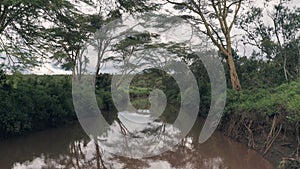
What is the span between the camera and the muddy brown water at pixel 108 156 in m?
5.09

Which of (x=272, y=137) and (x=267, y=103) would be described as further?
(x=267, y=103)

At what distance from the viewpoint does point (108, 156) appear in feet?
18.7

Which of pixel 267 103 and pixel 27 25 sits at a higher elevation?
pixel 27 25

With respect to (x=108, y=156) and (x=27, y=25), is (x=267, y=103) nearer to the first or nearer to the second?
(x=108, y=156)

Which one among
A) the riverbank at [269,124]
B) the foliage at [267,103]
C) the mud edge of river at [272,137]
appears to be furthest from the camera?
the foliage at [267,103]

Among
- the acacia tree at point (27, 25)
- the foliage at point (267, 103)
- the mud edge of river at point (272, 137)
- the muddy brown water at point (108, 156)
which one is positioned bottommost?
the muddy brown water at point (108, 156)

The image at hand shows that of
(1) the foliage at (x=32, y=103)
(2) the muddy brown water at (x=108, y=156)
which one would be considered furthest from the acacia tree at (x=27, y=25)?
(2) the muddy brown water at (x=108, y=156)

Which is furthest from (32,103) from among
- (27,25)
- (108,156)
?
(108,156)

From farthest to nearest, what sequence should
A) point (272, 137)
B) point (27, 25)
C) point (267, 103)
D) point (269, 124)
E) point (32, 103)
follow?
point (32, 103)
point (27, 25)
point (267, 103)
point (269, 124)
point (272, 137)

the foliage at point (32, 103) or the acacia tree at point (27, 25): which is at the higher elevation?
the acacia tree at point (27, 25)

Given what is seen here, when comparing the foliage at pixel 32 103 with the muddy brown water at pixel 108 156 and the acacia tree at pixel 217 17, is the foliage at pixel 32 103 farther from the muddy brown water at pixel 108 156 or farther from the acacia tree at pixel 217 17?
the acacia tree at pixel 217 17

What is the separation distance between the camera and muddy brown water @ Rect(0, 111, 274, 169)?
5.09m

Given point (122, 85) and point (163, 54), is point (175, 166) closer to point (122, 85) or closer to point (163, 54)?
point (163, 54)

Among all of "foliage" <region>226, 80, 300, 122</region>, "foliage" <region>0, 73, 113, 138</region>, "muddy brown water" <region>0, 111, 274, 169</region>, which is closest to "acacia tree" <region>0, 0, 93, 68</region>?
"foliage" <region>0, 73, 113, 138</region>
